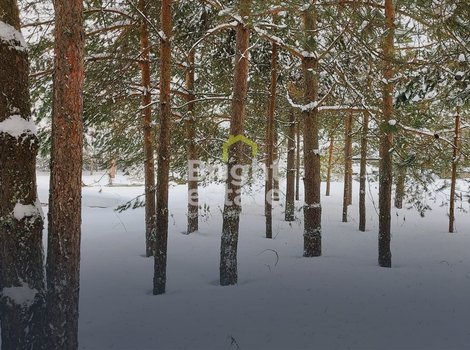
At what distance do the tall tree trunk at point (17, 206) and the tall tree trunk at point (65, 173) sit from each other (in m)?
0.17

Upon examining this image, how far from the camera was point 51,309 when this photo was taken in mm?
3910

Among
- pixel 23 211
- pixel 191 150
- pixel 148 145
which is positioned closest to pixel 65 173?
pixel 23 211

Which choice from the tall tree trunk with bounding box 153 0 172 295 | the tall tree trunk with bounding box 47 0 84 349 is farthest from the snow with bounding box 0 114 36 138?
the tall tree trunk with bounding box 153 0 172 295

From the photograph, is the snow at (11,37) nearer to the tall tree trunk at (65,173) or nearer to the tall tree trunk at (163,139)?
the tall tree trunk at (65,173)

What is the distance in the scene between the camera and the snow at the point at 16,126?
369 centimetres

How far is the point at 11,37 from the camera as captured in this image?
3.74 meters

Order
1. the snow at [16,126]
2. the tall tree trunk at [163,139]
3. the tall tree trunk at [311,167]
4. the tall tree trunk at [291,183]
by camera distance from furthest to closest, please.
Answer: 1. the tall tree trunk at [291,183]
2. the tall tree trunk at [311,167]
3. the tall tree trunk at [163,139]
4. the snow at [16,126]

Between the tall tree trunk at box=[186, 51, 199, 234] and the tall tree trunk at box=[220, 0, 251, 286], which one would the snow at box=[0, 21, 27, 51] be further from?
the tall tree trunk at box=[186, 51, 199, 234]

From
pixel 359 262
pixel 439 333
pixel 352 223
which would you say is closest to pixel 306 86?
pixel 359 262

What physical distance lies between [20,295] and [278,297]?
399 centimetres

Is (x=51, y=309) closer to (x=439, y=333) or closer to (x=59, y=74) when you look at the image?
(x=59, y=74)

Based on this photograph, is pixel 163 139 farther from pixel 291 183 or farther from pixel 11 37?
pixel 291 183

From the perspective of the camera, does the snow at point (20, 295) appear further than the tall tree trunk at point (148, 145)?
No

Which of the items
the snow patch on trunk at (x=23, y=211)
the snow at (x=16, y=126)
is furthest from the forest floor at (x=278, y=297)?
the snow at (x=16, y=126)
